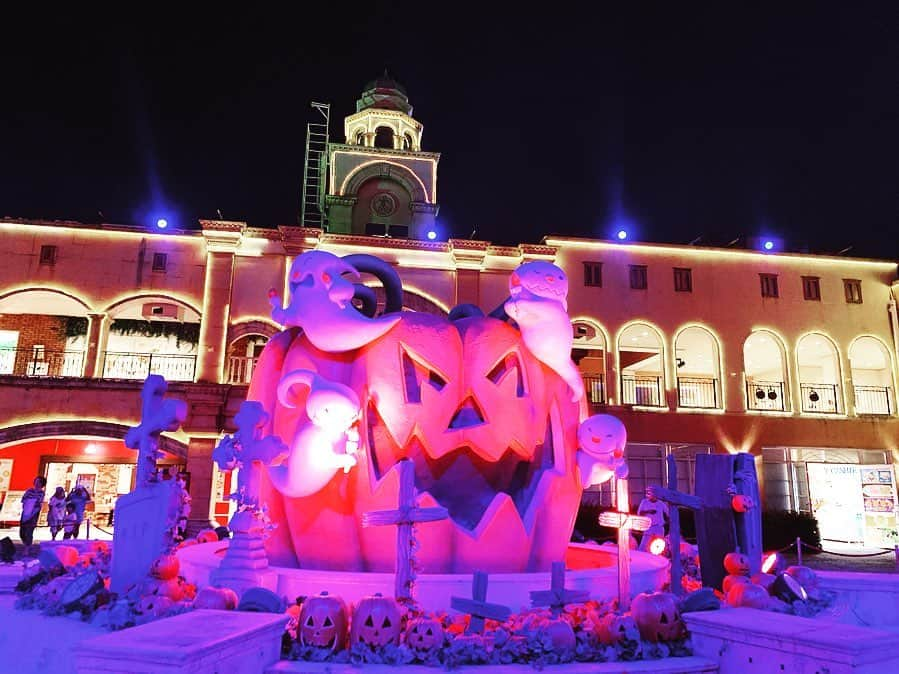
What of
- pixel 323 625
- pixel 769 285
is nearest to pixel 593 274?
pixel 769 285

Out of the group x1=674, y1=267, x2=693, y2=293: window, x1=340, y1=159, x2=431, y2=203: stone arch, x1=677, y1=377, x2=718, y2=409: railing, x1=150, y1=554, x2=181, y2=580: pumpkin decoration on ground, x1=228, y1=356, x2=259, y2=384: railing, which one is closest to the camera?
x1=150, y1=554, x2=181, y2=580: pumpkin decoration on ground

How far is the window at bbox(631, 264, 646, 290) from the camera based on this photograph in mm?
28531

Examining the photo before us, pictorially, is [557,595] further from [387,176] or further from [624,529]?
[387,176]

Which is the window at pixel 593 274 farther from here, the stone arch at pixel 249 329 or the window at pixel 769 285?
the stone arch at pixel 249 329

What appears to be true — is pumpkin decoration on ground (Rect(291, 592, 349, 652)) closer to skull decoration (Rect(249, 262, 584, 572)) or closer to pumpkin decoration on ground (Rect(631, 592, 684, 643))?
skull decoration (Rect(249, 262, 584, 572))

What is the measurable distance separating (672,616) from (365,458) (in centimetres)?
411

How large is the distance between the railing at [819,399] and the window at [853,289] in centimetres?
382

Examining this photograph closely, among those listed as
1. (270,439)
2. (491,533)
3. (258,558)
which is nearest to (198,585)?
(258,558)

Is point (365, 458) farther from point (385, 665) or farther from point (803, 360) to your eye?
point (803, 360)

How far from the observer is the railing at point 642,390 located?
27797 mm

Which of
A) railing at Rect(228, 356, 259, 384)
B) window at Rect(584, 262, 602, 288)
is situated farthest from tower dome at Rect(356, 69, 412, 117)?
railing at Rect(228, 356, 259, 384)

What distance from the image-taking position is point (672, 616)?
20.9 feet

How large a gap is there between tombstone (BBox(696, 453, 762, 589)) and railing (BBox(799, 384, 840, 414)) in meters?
21.9

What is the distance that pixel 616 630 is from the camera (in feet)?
20.6
